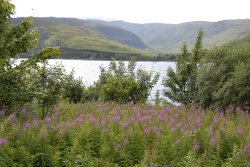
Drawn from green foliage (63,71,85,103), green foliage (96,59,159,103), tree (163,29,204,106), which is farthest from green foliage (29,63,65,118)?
tree (163,29,204,106)

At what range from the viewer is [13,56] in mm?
13570

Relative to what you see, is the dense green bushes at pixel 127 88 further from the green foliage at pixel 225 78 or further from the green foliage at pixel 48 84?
the green foliage at pixel 48 84

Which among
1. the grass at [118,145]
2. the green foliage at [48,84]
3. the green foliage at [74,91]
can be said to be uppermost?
the green foliage at [48,84]

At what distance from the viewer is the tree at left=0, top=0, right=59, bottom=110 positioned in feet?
41.6

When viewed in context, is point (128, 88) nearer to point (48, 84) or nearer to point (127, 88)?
point (127, 88)

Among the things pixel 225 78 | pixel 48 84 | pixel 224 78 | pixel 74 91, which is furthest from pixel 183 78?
pixel 48 84

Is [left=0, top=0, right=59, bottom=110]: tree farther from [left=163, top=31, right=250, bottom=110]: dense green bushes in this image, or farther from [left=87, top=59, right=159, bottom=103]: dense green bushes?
[left=163, top=31, right=250, bottom=110]: dense green bushes

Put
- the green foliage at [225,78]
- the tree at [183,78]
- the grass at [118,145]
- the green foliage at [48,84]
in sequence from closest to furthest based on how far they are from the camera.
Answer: the grass at [118,145], the green foliage at [48,84], the green foliage at [225,78], the tree at [183,78]

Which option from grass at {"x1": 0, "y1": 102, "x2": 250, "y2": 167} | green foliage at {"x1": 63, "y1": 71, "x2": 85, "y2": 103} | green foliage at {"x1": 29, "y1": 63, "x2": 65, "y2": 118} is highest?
green foliage at {"x1": 29, "y1": 63, "x2": 65, "y2": 118}

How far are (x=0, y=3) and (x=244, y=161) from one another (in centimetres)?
983

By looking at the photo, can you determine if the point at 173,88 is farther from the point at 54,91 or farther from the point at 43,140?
the point at 43,140

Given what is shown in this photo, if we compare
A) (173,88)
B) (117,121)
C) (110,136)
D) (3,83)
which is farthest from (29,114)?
(173,88)

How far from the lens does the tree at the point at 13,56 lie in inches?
500

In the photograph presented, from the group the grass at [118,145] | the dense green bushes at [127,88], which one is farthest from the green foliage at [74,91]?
the grass at [118,145]
